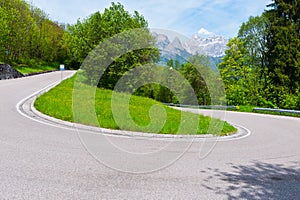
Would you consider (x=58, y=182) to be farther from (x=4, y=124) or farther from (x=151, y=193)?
(x=4, y=124)

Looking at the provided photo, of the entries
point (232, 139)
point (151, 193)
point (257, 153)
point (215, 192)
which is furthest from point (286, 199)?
point (232, 139)

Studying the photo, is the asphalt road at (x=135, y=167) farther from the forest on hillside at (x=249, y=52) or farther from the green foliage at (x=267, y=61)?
the green foliage at (x=267, y=61)

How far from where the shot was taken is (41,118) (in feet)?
30.7

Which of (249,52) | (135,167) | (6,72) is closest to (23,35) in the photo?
(6,72)

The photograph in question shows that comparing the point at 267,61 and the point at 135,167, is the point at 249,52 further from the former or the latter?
the point at 135,167

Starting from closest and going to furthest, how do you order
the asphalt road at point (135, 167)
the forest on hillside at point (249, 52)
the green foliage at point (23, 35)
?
the asphalt road at point (135, 167), the forest on hillside at point (249, 52), the green foliage at point (23, 35)

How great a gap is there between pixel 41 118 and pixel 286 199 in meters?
8.23

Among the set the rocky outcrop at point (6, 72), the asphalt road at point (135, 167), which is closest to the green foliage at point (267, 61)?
the asphalt road at point (135, 167)

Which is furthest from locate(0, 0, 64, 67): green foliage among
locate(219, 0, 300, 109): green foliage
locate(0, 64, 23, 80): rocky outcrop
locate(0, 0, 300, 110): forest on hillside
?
locate(219, 0, 300, 109): green foliage

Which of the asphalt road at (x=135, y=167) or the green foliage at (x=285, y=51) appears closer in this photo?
the asphalt road at (x=135, y=167)

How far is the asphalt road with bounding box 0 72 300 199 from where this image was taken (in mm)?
3912

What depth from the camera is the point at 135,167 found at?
503cm

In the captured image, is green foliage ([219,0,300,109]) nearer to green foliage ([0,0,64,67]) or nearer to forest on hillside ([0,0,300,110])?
forest on hillside ([0,0,300,110])

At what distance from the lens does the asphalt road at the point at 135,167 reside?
391 centimetres
